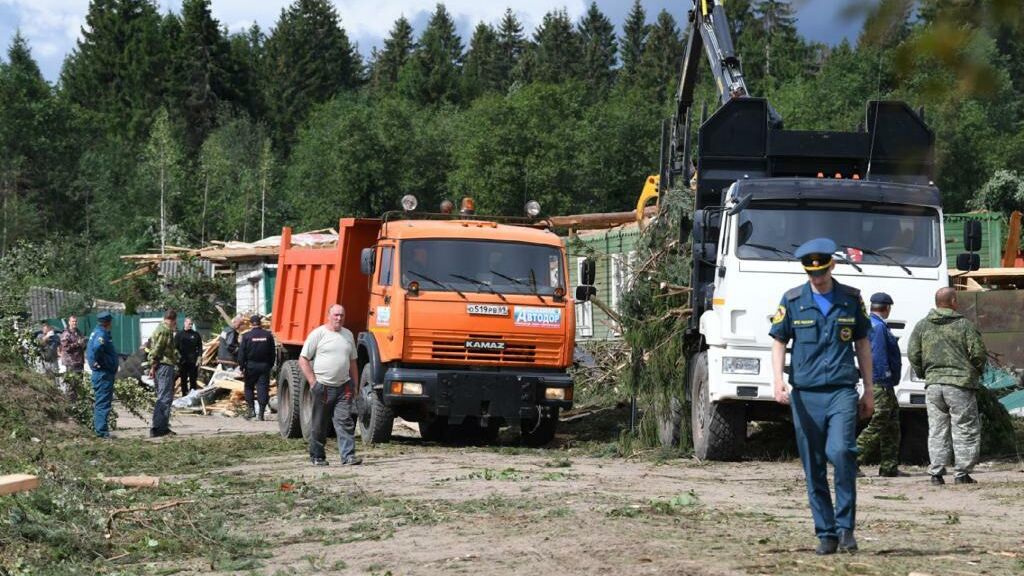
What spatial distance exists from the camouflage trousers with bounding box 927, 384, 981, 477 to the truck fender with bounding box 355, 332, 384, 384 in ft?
22.4

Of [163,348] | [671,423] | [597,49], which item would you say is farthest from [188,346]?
[597,49]

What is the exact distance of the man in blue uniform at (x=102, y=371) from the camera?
20.5 m

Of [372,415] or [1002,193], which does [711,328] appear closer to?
[372,415]

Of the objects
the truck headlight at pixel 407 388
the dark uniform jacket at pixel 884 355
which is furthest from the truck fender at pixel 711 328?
the truck headlight at pixel 407 388

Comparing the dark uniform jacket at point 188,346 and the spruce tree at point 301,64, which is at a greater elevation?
the spruce tree at point 301,64

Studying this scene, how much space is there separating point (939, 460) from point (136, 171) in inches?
3033

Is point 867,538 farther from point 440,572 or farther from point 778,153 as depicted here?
point 778,153

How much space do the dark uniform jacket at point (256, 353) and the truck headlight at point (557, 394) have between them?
9238mm

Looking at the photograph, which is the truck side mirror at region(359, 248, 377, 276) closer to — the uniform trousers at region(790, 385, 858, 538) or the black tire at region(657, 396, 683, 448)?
the black tire at region(657, 396, 683, 448)

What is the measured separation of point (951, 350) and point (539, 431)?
6.52 meters

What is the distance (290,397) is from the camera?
19875mm

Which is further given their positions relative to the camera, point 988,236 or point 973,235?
point 988,236

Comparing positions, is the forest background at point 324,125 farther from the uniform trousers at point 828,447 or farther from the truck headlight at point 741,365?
the uniform trousers at point 828,447

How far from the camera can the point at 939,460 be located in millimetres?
13328
